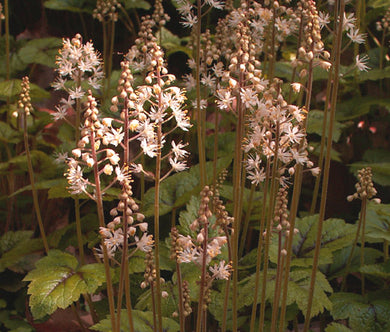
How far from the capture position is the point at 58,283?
2.49m

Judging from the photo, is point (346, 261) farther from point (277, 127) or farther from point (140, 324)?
point (277, 127)

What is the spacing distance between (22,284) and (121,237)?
180 cm

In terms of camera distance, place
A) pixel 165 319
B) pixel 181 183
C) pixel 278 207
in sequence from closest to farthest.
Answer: pixel 278 207 → pixel 165 319 → pixel 181 183

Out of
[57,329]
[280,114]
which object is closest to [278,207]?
[280,114]

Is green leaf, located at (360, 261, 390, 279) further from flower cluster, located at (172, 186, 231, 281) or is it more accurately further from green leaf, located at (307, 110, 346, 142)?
flower cluster, located at (172, 186, 231, 281)

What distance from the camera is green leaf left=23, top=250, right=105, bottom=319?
235cm

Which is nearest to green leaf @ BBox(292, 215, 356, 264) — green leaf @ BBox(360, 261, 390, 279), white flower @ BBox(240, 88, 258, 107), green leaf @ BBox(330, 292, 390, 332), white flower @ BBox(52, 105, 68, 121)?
green leaf @ BBox(360, 261, 390, 279)

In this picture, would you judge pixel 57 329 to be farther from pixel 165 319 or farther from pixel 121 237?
pixel 121 237

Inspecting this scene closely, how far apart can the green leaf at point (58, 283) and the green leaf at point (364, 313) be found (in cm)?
117

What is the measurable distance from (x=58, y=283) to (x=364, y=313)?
58.3 inches

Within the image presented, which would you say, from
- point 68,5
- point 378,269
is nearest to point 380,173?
point 378,269

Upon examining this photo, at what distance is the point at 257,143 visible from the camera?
76.5 inches

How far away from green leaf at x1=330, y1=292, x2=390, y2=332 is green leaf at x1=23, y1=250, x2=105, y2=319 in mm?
1168

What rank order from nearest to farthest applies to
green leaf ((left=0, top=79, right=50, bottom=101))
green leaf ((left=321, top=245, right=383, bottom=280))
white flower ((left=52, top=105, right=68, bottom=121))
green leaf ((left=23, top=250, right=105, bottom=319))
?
green leaf ((left=23, top=250, right=105, bottom=319)), white flower ((left=52, top=105, right=68, bottom=121)), green leaf ((left=321, top=245, right=383, bottom=280)), green leaf ((left=0, top=79, right=50, bottom=101))
